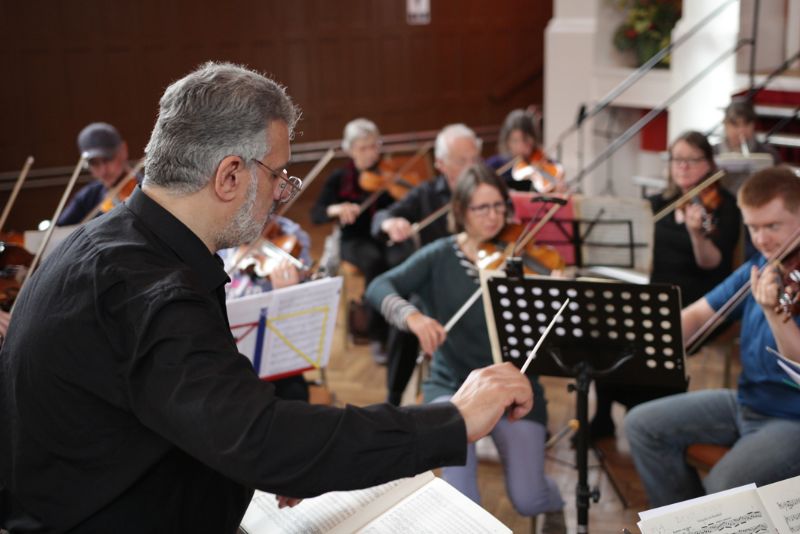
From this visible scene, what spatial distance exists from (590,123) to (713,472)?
5767mm

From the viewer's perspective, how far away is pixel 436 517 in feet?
5.26

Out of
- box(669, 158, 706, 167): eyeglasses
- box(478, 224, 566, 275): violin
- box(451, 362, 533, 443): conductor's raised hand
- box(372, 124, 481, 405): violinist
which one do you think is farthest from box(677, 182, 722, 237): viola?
box(451, 362, 533, 443): conductor's raised hand

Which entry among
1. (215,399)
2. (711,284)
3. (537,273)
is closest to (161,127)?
(215,399)

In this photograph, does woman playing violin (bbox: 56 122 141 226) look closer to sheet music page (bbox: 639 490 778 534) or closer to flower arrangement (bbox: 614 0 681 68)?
sheet music page (bbox: 639 490 778 534)

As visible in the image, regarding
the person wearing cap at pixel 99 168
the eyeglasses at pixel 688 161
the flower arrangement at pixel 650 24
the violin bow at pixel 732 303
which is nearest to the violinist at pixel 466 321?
the violin bow at pixel 732 303

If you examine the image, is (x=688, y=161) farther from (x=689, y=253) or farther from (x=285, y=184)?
(x=285, y=184)

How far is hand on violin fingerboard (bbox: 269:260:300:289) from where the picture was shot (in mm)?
3463

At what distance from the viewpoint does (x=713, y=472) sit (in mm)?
2650

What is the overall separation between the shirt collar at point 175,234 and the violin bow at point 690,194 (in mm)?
3013

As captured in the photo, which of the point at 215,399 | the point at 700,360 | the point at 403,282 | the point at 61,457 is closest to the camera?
the point at 215,399

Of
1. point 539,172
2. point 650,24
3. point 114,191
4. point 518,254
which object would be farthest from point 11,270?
point 650,24

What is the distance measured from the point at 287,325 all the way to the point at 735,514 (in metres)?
1.63

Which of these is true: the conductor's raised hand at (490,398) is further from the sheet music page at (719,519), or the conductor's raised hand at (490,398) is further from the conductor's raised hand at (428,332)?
the conductor's raised hand at (428,332)

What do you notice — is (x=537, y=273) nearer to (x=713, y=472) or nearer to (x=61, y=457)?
(x=713, y=472)
